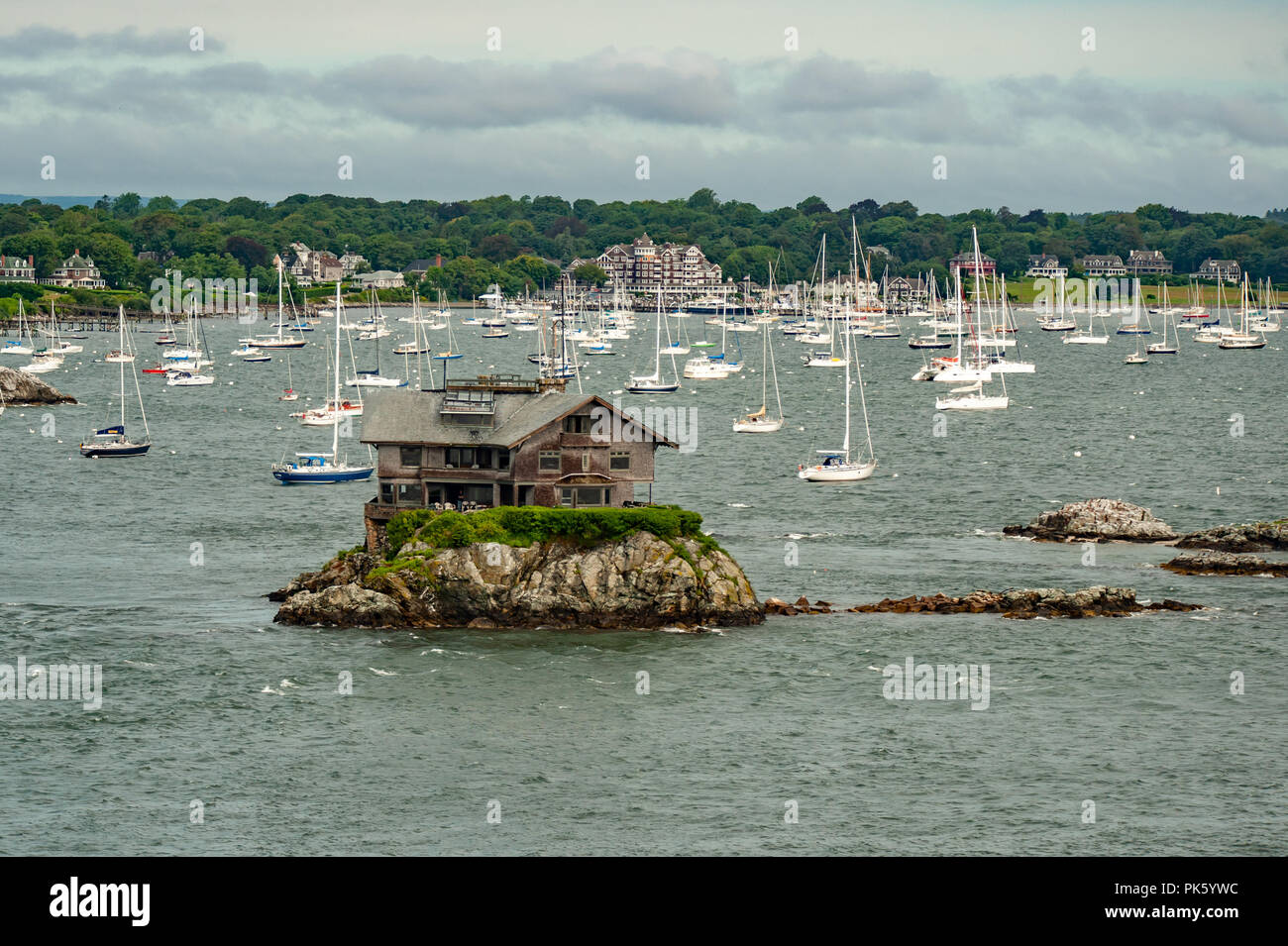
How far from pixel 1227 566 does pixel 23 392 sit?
141 m

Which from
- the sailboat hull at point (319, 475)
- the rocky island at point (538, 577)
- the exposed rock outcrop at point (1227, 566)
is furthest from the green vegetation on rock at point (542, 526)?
the sailboat hull at point (319, 475)

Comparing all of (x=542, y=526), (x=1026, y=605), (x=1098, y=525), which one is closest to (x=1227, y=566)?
(x=1098, y=525)

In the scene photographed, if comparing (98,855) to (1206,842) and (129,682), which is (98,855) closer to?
(129,682)

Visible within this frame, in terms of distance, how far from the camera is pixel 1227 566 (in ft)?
289

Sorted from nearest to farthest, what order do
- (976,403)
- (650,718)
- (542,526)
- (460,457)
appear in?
(650,718) < (542,526) < (460,457) < (976,403)

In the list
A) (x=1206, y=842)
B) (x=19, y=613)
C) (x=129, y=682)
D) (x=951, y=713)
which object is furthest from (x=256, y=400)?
(x=1206, y=842)

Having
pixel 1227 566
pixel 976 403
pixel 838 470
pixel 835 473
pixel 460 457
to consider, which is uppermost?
pixel 460 457

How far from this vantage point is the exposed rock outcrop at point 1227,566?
8775 cm

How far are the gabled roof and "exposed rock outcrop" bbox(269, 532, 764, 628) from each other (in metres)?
6.50

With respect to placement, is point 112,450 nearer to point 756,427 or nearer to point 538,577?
point 756,427

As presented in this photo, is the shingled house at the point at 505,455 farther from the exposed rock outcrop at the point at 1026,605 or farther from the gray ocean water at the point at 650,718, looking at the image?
the exposed rock outcrop at the point at 1026,605

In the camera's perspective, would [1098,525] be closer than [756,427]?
Yes

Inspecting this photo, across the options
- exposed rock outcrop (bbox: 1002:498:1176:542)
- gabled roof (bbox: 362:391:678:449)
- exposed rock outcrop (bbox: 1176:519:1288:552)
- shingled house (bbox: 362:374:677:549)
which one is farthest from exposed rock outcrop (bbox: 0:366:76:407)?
exposed rock outcrop (bbox: 1176:519:1288:552)

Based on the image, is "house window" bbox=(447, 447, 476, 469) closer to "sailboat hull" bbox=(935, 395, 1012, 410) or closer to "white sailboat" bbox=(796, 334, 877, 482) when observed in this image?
"white sailboat" bbox=(796, 334, 877, 482)
